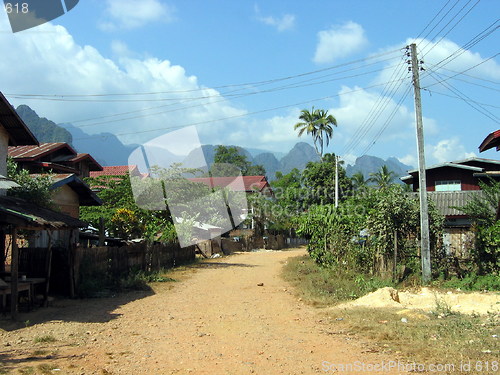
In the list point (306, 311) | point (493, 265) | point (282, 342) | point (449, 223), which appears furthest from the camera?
point (449, 223)

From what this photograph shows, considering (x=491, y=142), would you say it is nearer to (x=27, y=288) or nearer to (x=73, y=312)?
(x=73, y=312)

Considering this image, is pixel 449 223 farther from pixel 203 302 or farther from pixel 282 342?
pixel 282 342

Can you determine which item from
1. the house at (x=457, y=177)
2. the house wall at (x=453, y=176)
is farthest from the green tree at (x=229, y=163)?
the house wall at (x=453, y=176)

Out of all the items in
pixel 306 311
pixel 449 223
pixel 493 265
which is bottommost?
pixel 306 311

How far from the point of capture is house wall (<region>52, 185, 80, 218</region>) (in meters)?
18.6

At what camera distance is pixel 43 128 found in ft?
466

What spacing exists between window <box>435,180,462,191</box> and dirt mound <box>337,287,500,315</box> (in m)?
15.6

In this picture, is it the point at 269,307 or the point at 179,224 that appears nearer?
the point at 269,307

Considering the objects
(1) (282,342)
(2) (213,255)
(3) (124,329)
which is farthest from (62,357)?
(2) (213,255)

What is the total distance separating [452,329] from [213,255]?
24.0 m

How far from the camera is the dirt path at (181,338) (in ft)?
22.4

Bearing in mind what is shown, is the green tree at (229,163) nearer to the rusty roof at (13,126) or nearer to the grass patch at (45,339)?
the rusty roof at (13,126)

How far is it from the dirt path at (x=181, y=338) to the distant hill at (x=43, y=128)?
122 metres

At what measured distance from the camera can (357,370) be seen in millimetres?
6480
